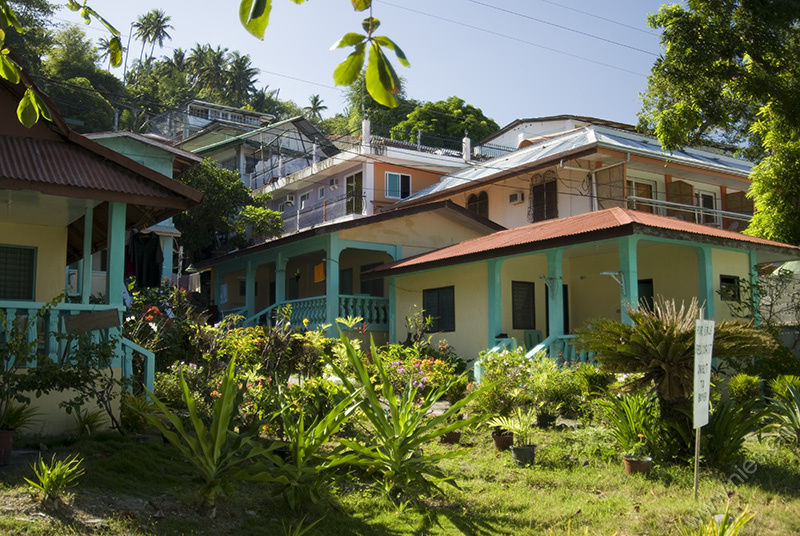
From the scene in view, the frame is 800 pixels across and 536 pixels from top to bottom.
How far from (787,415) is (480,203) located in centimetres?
1847

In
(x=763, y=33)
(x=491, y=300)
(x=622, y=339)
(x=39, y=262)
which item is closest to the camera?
(x=622, y=339)

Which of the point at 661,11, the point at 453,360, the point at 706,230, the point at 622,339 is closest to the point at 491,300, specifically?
the point at 453,360

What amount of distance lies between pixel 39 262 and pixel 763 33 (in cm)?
1419

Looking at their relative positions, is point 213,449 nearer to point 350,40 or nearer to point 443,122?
point 350,40

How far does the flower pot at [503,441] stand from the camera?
926 cm

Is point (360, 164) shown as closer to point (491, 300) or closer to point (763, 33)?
point (491, 300)

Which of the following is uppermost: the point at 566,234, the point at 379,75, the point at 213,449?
the point at 566,234

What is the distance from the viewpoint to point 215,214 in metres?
30.3

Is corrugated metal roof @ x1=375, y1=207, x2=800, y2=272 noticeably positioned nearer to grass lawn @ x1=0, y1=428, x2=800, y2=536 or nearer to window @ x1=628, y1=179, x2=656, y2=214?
grass lawn @ x1=0, y1=428, x2=800, y2=536

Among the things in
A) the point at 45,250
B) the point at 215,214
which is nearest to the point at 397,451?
the point at 45,250

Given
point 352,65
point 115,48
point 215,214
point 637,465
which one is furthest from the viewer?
point 215,214

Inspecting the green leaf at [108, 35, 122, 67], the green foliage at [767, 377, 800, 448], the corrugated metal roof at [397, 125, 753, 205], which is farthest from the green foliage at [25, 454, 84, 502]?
the corrugated metal roof at [397, 125, 753, 205]

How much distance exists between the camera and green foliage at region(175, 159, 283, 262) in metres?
29.7

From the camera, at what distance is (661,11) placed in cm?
1453
